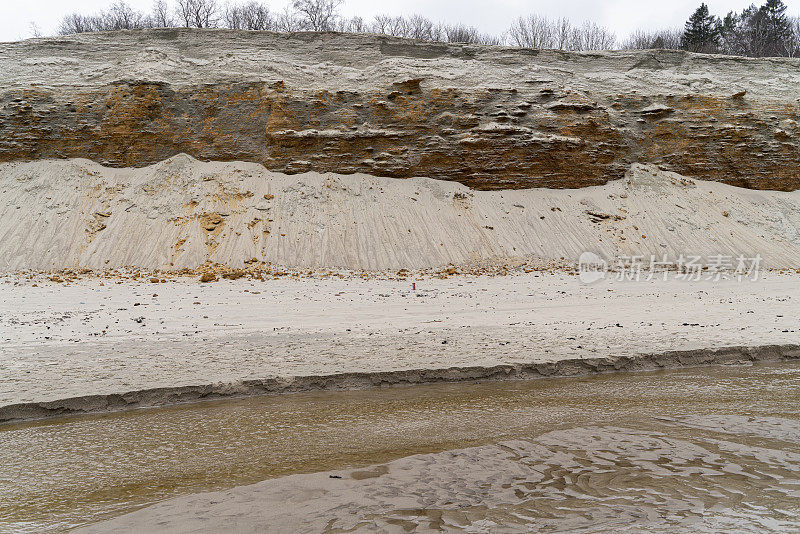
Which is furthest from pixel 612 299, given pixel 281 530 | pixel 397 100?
pixel 397 100

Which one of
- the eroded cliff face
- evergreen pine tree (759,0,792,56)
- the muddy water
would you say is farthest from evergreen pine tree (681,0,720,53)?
the muddy water

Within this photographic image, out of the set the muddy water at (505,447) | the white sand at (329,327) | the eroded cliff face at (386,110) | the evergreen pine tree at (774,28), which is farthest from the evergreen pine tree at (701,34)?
the muddy water at (505,447)

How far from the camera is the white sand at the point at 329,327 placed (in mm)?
5668

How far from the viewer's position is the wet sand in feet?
17.5

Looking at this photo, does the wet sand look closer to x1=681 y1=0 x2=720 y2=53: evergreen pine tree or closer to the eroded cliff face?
the eroded cliff face

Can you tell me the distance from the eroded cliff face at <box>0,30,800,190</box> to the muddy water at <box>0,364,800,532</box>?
13.4m

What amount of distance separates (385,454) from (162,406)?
2392 millimetres

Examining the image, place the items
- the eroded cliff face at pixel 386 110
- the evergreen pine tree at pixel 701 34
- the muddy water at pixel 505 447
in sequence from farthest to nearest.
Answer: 1. the evergreen pine tree at pixel 701 34
2. the eroded cliff face at pixel 386 110
3. the muddy water at pixel 505 447

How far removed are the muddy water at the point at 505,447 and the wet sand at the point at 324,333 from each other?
290 mm

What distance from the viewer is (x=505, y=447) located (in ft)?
12.7

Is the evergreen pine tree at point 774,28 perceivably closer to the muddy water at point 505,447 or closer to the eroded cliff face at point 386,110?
the eroded cliff face at point 386,110

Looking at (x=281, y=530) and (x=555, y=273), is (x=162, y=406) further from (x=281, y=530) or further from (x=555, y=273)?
(x=555, y=273)

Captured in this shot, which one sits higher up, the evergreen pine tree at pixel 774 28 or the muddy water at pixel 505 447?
the evergreen pine tree at pixel 774 28

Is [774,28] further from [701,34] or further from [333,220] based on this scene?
[333,220]
